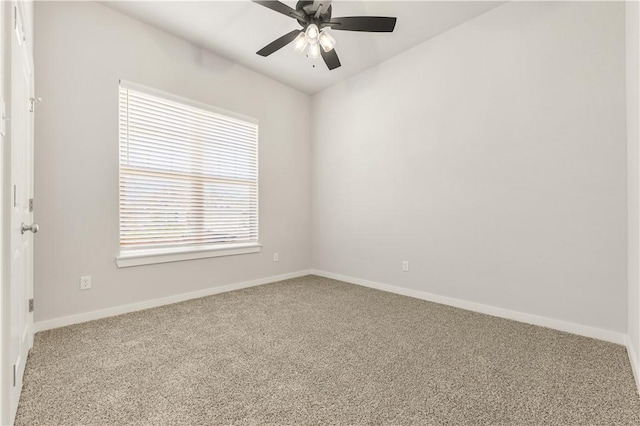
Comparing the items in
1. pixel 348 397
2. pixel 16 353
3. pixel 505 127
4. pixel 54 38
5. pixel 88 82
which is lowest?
pixel 348 397

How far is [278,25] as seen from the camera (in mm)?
3014

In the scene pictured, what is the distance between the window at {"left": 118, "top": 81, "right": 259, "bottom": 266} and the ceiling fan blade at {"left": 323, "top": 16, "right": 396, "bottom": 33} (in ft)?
5.98

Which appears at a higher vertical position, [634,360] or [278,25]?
[278,25]

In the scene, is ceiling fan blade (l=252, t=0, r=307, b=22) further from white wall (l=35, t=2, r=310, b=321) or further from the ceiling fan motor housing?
white wall (l=35, t=2, r=310, b=321)

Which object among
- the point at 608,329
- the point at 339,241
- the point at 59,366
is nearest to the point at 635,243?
the point at 608,329

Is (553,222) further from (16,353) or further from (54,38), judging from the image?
(54,38)

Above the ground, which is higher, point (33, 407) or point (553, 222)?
point (553, 222)

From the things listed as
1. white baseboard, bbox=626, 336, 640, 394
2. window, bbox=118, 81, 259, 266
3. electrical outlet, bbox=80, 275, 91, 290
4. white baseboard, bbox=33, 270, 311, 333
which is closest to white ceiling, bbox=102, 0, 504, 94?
window, bbox=118, 81, 259, 266

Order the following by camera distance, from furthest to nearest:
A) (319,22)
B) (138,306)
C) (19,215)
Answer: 1. (138,306)
2. (319,22)
3. (19,215)

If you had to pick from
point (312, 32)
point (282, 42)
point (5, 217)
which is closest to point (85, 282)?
point (5, 217)

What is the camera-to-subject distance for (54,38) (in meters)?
2.47

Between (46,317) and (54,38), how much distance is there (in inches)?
89.4

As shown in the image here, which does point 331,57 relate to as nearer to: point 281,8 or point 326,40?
point 326,40

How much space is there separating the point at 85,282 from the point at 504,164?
386cm
